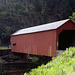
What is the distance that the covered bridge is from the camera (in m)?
8.13

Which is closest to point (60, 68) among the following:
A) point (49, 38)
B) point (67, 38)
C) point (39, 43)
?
point (49, 38)

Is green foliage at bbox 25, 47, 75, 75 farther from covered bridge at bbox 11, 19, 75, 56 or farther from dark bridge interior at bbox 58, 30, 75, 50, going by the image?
dark bridge interior at bbox 58, 30, 75, 50

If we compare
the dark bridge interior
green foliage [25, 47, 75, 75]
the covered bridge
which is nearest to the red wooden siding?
the covered bridge

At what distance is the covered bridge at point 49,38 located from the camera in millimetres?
8128

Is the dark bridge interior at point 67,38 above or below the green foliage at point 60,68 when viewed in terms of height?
above

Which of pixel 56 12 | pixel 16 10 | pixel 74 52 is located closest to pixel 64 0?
pixel 56 12

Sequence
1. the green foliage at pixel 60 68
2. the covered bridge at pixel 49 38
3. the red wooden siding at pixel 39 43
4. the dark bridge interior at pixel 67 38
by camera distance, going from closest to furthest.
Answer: the green foliage at pixel 60 68
the covered bridge at pixel 49 38
the red wooden siding at pixel 39 43
the dark bridge interior at pixel 67 38

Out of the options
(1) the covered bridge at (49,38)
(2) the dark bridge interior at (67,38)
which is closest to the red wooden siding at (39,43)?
(1) the covered bridge at (49,38)

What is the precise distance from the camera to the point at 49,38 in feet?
28.1

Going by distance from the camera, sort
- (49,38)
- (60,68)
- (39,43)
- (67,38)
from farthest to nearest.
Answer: (67,38), (39,43), (49,38), (60,68)

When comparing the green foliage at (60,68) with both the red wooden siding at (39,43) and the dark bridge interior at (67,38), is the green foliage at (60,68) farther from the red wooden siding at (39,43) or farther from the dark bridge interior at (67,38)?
the dark bridge interior at (67,38)

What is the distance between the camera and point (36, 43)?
10.1 m

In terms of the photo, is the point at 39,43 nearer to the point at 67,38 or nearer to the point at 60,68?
the point at 67,38

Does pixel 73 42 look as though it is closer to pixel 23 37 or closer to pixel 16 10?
pixel 23 37
